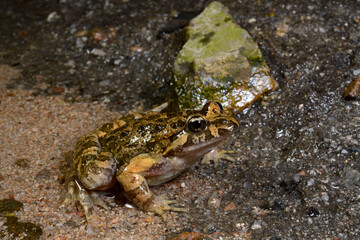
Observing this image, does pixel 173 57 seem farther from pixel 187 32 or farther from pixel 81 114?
pixel 81 114

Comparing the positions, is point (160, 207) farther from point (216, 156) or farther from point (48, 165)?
point (48, 165)

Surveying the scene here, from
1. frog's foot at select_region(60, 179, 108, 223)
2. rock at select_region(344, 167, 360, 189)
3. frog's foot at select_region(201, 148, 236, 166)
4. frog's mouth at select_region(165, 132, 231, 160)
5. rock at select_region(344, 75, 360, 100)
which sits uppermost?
frog's mouth at select_region(165, 132, 231, 160)

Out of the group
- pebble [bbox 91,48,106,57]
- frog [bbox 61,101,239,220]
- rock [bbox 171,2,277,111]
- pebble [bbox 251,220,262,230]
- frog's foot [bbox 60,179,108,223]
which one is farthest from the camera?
pebble [bbox 91,48,106,57]

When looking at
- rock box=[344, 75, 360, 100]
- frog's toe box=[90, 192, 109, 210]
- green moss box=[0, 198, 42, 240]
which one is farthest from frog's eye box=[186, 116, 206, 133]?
rock box=[344, 75, 360, 100]

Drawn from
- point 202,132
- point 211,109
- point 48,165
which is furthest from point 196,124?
point 48,165

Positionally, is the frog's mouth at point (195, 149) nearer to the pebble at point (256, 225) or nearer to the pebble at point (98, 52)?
the pebble at point (256, 225)

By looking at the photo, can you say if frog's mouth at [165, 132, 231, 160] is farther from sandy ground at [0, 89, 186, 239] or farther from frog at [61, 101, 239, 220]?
sandy ground at [0, 89, 186, 239]
